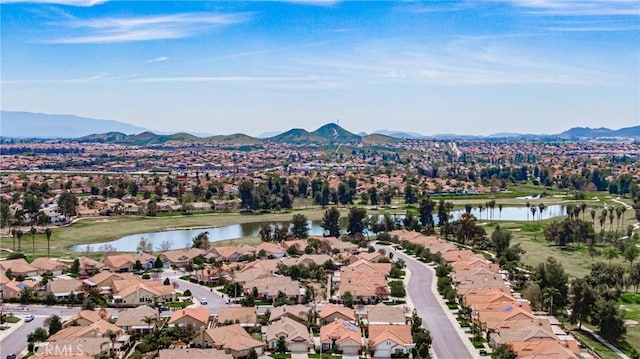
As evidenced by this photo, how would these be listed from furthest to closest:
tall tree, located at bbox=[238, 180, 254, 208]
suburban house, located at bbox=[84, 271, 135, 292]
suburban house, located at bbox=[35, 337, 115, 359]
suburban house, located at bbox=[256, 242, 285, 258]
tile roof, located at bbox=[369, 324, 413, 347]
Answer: tall tree, located at bbox=[238, 180, 254, 208] < suburban house, located at bbox=[256, 242, 285, 258] < suburban house, located at bbox=[84, 271, 135, 292] < tile roof, located at bbox=[369, 324, 413, 347] < suburban house, located at bbox=[35, 337, 115, 359]

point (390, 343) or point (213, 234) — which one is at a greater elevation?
point (390, 343)

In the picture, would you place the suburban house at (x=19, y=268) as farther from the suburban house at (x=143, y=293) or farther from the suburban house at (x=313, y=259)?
the suburban house at (x=313, y=259)

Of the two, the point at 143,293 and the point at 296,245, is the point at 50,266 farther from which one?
the point at 296,245

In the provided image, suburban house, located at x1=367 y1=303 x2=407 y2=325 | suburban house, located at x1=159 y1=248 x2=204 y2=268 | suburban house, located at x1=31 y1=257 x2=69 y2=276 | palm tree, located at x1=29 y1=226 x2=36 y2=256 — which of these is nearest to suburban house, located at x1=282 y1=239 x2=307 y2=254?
suburban house, located at x1=159 y1=248 x2=204 y2=268

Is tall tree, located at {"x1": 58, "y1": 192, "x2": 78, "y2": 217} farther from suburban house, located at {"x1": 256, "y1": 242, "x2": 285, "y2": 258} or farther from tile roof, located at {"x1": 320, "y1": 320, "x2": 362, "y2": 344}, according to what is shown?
tile roof, located at {"x1": 320, "y1": 320, "x2": 362, "y2": 344}

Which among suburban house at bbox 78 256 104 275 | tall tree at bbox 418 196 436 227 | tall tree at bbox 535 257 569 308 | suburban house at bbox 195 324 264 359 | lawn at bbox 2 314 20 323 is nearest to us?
suburban house at bbox 195 324 264 359

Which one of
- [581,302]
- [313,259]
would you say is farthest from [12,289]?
[581,302]

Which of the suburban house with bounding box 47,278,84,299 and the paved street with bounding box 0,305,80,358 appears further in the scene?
the suburban house with bounding box 47,278,84,299
